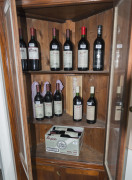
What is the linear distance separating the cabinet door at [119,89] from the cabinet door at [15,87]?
0.60m

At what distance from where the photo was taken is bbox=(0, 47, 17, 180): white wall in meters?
1.32

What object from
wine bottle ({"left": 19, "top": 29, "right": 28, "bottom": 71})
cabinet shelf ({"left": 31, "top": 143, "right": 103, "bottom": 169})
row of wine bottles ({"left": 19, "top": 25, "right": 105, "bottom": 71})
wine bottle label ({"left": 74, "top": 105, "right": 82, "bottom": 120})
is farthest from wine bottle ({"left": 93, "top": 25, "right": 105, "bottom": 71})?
cabinet shelf ({"left": 31, "top": 143, "right": 103, "bottom": 169})

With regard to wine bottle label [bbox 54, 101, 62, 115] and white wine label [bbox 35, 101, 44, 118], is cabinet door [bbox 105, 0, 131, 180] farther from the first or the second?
white wine label [bbox 35, 101, 44, 118]

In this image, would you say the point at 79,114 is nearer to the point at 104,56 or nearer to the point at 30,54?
the point at 104,56

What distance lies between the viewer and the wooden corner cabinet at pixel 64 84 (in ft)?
2.92

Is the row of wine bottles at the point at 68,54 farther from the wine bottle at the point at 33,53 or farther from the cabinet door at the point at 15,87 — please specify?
the cabinet door at the point at 15,87

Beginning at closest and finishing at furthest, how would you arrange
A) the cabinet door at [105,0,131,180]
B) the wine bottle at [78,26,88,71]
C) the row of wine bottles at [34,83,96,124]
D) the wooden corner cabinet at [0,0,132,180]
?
the cabinet door at [105,0,131,180] → the wooden corner cabinet at [0,0,132,180] → the wine bottle at [78,26,88,71] → the row of wine bottles at [34,83,96,124]

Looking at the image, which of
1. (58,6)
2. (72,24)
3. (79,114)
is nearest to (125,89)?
(79,114)

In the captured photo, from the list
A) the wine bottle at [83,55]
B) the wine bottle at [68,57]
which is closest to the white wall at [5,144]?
the wine bottle at [68,57]

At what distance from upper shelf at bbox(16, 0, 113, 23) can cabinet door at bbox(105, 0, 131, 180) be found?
169 millimetres

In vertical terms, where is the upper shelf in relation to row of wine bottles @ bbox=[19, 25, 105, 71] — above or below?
above

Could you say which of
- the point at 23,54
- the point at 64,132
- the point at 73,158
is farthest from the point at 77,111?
the point at 23,54

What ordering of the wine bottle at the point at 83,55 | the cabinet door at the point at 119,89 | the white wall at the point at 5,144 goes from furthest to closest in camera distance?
the white wall at the point at 5,144 < the wine bottle at the point at 83,55 < the cabinet door at the point at 119,89

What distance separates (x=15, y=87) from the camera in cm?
100
